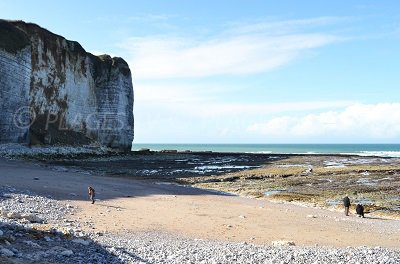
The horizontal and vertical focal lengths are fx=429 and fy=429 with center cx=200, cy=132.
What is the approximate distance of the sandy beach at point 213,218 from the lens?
54.9 ft

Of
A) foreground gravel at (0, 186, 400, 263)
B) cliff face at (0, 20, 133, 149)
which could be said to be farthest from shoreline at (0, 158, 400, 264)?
cliff face at (0, 20, 133, 149)

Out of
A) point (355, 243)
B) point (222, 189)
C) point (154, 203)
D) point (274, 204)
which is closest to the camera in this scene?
point (355, 243)

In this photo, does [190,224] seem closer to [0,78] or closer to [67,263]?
[67,263]

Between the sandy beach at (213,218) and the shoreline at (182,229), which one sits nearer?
the shoreline at (182,229)

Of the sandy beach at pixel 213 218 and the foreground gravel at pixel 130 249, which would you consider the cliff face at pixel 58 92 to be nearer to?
the sandy beach at pixel 213 218

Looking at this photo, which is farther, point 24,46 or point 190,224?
point 24,46

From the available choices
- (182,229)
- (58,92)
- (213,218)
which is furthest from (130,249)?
(58,92)

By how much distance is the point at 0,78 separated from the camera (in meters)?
50.4

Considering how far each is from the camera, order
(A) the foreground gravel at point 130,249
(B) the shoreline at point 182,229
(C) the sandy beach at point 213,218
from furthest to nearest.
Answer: (C) the sandy beach at point 213,218
(B) the shoreline at point 182,229
(A) the foreground gravel at point 130,249

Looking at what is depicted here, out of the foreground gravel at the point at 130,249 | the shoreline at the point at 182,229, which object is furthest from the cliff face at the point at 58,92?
the foreground gravel at the point at 130,249

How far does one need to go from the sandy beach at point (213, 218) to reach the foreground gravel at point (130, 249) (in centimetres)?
137

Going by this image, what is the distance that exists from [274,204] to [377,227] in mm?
8258

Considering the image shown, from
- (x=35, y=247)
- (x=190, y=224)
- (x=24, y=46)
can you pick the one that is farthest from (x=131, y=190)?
(x=24, y=46)

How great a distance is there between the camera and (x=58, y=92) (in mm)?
69500
